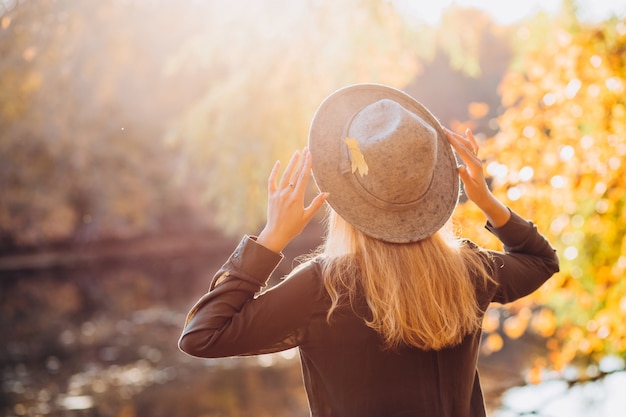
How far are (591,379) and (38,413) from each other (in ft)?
17.5

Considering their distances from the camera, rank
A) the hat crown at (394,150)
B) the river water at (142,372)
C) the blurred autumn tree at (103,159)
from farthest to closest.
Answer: the blurred autumn tree at (103,159) < the river water at (142,372) < the hat crown at (394,150)

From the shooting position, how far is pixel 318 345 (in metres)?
1.43

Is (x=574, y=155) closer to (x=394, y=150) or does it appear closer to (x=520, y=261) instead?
(x=520, y=261)

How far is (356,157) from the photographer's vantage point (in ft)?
4.99

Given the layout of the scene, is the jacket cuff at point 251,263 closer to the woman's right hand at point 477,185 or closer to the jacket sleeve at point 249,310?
the jacket sleeve at point 249,310

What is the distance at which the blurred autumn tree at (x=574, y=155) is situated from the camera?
3.38 m

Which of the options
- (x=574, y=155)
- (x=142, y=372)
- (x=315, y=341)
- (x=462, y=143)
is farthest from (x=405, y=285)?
(x=142, y=372)

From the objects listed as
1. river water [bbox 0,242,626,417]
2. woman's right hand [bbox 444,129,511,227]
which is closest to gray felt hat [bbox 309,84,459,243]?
woman's right hand [bbox 444,129,511,227]

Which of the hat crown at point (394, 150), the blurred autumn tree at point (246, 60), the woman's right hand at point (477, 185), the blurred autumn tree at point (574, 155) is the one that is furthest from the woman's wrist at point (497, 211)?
the blurred autumn tree at point (246, 60)

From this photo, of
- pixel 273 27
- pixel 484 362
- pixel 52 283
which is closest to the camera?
pixel 273 27

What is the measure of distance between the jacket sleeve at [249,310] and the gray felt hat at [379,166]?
0.19 meters

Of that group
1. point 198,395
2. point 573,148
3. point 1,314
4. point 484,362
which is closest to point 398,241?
point 573,148

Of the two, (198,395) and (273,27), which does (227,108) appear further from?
(198,395)

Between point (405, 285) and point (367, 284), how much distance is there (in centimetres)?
8
